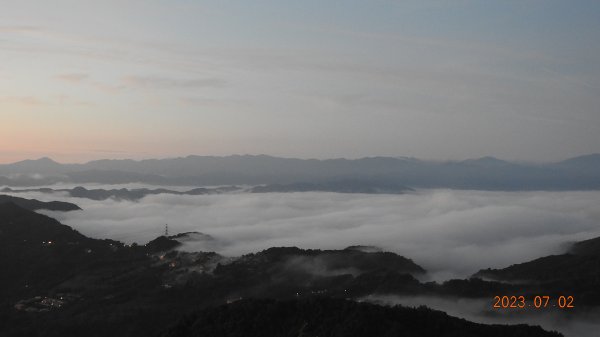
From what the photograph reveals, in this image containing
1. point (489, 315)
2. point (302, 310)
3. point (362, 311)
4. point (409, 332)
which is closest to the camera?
point (409, 332)

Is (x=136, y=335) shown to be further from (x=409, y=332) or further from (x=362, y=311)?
(x=409, y=332)

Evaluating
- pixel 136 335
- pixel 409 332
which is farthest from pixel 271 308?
pixel 136 335

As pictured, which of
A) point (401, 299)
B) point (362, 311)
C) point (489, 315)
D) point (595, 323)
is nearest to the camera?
point (362, 311)

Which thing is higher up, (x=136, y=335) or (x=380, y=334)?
(x=380, y=334)

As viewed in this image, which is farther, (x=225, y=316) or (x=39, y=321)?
(x=39, y=321)

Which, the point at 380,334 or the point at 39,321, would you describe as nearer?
the point at 380,334

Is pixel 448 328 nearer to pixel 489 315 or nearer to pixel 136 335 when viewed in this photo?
pixel 489 315

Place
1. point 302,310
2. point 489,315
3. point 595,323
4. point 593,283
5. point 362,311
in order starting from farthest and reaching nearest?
point 593,283 < point 489,315 < point 595,323 < point 302,310 < point 362,311

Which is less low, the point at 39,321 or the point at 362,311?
the point at 362,311

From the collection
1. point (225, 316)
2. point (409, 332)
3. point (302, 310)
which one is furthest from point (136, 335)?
point (409, 332)
